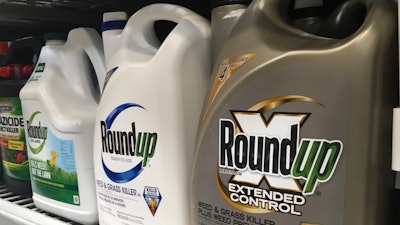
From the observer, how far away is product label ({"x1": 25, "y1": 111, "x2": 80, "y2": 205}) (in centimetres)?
81

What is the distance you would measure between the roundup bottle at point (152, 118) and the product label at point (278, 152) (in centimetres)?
10

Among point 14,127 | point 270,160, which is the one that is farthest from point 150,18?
point 14,127

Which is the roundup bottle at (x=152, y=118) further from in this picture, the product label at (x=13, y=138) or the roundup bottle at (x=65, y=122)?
the product label at (x=13, y=138)

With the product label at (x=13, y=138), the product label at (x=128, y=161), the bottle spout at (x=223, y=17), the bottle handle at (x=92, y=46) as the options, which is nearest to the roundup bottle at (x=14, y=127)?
the product label at (x=13, y=138)

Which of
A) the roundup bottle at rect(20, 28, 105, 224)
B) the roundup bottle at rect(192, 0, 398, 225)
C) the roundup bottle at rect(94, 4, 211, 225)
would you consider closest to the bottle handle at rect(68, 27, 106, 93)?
the roundup bottle at rect(20, 28, 105, 224)

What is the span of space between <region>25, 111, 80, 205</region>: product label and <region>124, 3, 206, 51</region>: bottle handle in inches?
9.5

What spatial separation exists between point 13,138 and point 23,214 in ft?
0.59

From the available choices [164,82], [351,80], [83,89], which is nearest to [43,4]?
[83,89]

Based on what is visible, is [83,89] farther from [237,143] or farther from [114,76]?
[237,143]

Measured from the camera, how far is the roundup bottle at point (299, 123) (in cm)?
42

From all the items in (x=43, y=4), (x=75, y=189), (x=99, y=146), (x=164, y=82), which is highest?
(x=43, y=4)

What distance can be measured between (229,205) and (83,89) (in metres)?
0.46

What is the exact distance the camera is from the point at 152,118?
0.63 m

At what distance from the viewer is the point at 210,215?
538mm
